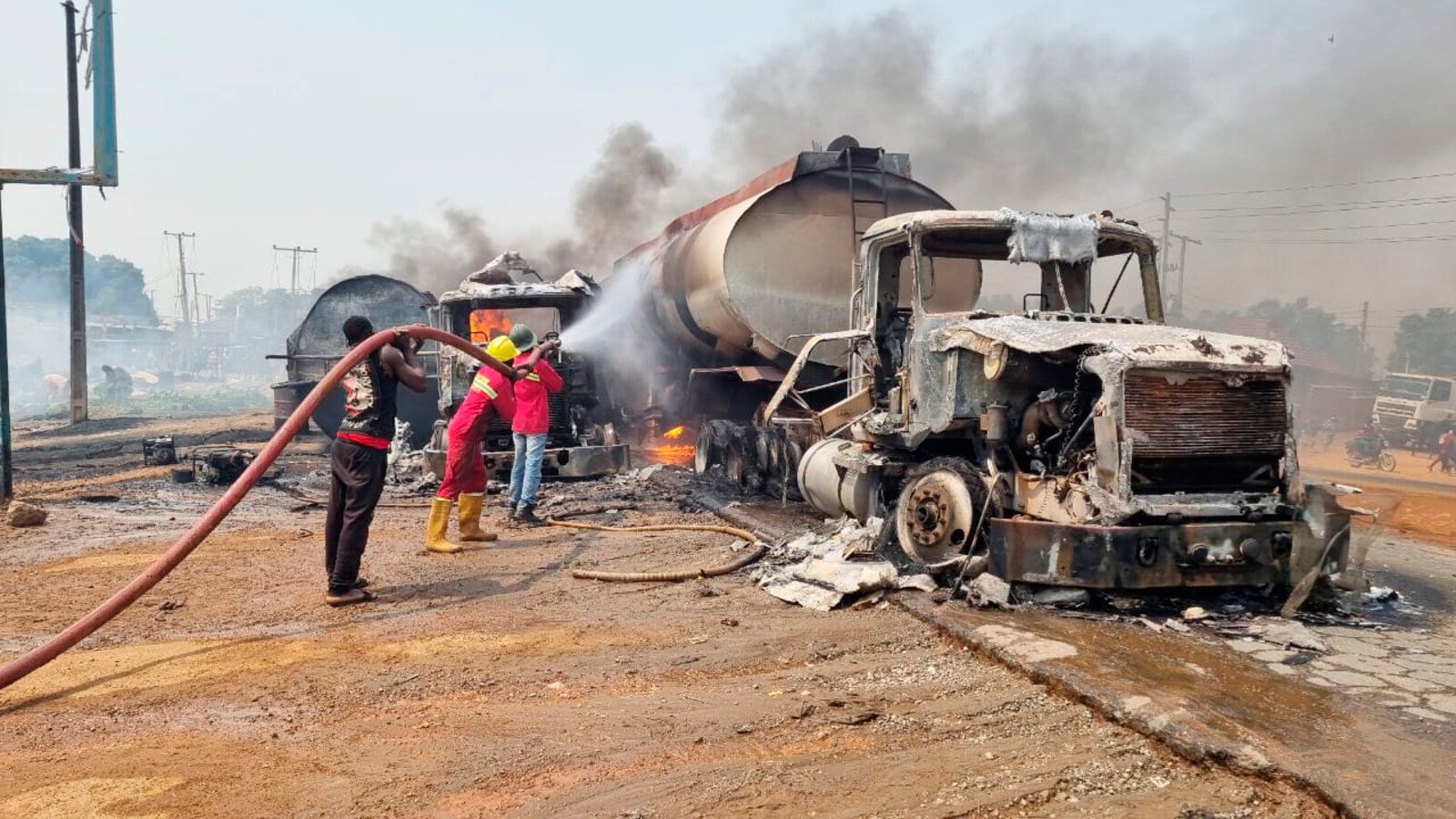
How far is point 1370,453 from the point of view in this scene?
21641 mm

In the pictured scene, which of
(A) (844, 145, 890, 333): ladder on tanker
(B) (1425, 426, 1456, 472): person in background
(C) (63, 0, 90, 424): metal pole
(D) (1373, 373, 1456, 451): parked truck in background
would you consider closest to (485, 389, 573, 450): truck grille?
(A) (844, 145, 890, 333): ladder on tanker

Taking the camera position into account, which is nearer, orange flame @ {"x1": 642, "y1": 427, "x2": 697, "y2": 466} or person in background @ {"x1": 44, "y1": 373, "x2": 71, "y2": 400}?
orange flame @ {"x1": 642, "y1": 427, "x2": 697, "y2": 466}

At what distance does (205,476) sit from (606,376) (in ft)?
17.3

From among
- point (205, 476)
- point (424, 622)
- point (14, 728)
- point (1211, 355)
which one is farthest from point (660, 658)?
point (205, 476)

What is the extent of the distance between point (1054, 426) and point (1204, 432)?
79 cm

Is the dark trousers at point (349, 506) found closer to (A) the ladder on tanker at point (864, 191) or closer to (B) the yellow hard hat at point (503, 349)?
(B) the yellow hard hat at point (503, 349)

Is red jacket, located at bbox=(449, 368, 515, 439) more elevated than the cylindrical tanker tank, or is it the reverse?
the cylindrical tanker tank

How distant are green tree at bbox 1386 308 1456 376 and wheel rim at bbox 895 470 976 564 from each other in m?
36.3

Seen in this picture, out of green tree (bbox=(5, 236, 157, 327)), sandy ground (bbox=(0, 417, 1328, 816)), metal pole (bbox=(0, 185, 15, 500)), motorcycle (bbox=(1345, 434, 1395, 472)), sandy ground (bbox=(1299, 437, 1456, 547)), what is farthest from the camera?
green tree (bbox=(5, 236, 157, 327))

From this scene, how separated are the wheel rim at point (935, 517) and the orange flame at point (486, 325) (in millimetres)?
6893

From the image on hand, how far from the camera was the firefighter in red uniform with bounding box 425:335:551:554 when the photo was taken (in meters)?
7.05

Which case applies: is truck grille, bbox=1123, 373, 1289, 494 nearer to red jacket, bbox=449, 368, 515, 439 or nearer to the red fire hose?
the red fire hose

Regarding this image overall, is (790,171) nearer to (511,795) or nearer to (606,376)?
(606,376)

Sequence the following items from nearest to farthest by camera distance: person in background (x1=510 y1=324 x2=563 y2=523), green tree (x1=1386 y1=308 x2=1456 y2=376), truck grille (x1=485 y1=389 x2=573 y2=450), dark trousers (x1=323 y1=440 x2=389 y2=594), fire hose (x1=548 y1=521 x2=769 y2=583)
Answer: dark trousers (x1=323 y1=440 x2=389 y2=594)
fire hose (x1=548 y1=521 x2=769 y2=583)
person in background (x1=510 y1=324 x2=563 y2=523)
truck grille (x1=485 y1=389 x2=573 y2=450)
green tree (x1=1386 y1=308 x2=1456 y2=376)
